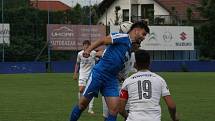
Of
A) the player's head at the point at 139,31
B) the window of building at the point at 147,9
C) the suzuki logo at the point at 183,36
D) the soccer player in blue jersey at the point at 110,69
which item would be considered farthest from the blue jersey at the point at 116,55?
the window of building at the point at 147,9

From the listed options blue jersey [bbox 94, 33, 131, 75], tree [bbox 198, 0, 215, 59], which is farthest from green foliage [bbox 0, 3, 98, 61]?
blue jersey [bbox 94, 33, 131, 75]

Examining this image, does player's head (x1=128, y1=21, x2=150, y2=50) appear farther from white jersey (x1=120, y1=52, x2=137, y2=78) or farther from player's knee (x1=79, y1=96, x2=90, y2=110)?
player's knee (x1=79, y1=96, x2=90, y2=110)

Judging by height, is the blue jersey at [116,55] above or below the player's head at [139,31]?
below

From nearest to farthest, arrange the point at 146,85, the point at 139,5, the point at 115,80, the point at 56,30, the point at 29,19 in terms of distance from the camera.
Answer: the point at 146,85 < the point at 115,80 < the point at 56,30 < the point at 29,19 < the point at 139,5

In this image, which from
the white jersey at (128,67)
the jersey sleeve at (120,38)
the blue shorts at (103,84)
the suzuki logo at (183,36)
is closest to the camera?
the jersey sleeve at (120,38)

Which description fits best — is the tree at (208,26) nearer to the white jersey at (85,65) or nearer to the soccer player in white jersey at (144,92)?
the white jersey at (85,65)

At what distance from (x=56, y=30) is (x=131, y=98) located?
54.8 meters

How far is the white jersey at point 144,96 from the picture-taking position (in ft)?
26.1

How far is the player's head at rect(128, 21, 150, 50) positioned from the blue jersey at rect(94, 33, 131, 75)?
1.90ft

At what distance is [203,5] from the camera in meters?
61.3

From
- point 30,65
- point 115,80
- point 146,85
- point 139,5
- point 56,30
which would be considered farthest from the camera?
point 139,5

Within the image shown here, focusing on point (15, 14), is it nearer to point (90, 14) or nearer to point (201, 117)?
point (90, 14)

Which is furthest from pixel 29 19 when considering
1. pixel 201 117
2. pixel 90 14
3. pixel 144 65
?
pixel 144 65

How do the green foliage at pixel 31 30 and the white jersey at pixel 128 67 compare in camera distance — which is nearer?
the white jersey at pixel 128 67
